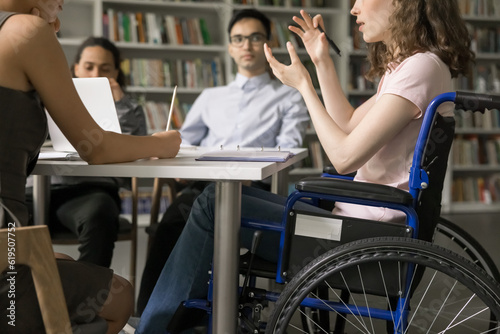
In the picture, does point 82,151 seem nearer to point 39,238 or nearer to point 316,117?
point 39,238

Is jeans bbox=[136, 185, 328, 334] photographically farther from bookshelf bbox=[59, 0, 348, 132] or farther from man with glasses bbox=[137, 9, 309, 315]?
bookshelf bbox=[59, 0, 348, 132]

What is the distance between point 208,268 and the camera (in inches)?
55.7

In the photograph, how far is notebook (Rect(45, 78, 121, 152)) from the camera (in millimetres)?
1682

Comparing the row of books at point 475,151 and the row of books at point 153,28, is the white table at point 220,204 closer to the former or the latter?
the row of books at point 153,28

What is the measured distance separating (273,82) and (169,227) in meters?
1.07

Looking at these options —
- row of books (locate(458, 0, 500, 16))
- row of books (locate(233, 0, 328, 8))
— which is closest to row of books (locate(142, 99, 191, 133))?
row of books (locate(233, 0, 328, 8))

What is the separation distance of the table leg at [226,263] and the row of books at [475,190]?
4.39 meters

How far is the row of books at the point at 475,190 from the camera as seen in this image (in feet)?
17.4

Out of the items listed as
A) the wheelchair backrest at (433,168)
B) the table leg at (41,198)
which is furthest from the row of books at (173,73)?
the wheelchair backrest at (433,168)

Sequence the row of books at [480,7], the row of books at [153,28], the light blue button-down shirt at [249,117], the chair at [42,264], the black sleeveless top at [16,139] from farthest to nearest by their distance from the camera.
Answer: the row of books at [480,7] → the row of books at [153,28] → the light blue button-down shirt at [249,117] → the black sleeveless top at [16,139] → the chair at [42,264]

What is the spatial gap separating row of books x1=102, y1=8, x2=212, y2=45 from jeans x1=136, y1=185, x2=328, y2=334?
11.1 feet

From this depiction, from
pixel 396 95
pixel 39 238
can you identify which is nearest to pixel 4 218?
pixel 39 238

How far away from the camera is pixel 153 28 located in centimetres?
458

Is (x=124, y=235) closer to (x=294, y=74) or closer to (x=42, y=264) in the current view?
(x=294, y=74)
